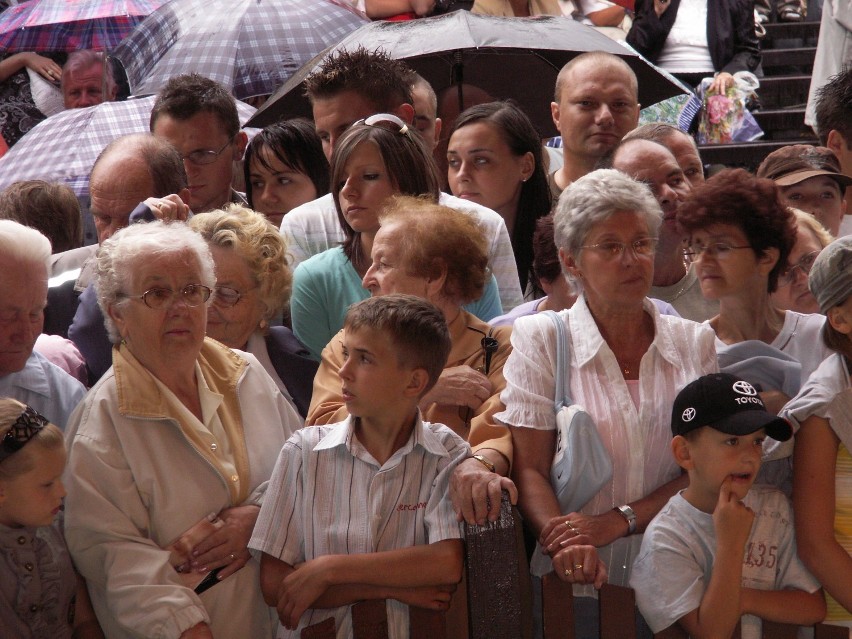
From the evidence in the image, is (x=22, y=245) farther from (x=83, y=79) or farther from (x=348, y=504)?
(x=83, y=79)

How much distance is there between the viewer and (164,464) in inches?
126

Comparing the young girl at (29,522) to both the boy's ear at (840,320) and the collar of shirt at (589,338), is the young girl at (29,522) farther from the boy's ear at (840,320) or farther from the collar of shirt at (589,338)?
the boy's ear at (840,320)

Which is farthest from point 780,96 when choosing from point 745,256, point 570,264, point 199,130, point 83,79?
point 570,264

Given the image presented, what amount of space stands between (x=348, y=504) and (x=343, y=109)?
2.11 m

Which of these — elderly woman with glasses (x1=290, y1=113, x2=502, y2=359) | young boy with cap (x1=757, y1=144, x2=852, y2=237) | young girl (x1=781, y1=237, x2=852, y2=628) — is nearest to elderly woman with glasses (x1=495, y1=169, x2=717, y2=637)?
young girl (x1=781, y1=237, x2=852, y2=628)

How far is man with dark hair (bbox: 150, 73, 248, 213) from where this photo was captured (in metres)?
4.99

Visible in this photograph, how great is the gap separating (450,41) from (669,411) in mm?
2869

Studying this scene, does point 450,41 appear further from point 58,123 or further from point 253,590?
point 253,590

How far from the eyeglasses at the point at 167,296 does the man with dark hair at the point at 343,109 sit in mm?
1208

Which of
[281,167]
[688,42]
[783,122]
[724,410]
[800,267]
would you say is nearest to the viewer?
[724,410]

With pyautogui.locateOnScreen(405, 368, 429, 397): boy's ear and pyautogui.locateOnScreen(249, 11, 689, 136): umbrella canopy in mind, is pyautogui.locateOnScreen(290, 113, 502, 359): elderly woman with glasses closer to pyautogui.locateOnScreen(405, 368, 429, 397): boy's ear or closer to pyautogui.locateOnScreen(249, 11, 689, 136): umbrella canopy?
pyautogui.locateOnScreen(405, 368, 429, 397): boy's ear

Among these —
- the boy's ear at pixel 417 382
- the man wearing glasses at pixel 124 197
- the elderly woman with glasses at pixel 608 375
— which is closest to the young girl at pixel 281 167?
the man wearing glasses at pixel 124 197

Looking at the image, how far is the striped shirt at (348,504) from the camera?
10.3ft

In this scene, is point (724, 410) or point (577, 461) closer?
point (724, 410)
